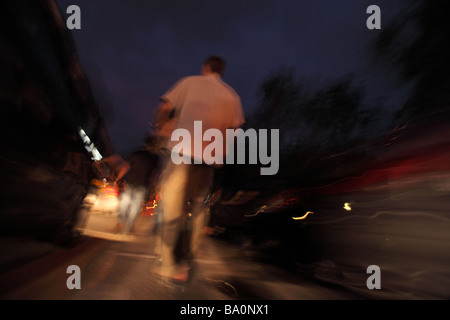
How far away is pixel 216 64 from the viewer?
231 centimetres

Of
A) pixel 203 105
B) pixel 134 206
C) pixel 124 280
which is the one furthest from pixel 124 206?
pixel 203 105

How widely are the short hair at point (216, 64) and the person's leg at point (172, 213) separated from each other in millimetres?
1064

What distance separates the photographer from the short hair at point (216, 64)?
90.8 inches

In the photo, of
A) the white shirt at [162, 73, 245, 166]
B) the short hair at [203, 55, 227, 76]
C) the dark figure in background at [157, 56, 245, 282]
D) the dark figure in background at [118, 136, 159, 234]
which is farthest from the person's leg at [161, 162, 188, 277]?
the dark figure in background at [118, 136, 159, 234]

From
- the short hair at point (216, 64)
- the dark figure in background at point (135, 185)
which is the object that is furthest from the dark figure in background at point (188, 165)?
the dark figure in background at point (135, 185)

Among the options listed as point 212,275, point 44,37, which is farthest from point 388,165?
point 44,37

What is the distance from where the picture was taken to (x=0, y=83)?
5.95 ft

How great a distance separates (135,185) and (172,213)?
2481 millimetres

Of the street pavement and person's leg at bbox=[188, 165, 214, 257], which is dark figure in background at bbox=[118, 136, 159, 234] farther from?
person's leg at bbox=[188, 165, 214, 257]

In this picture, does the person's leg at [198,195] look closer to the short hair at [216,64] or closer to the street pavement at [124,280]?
the street pavement at [124,280]

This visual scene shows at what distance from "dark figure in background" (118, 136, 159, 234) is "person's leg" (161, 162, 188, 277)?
2.19 meters

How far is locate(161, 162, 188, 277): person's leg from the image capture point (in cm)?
188

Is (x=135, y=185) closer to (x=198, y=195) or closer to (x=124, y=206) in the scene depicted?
(x=124, y=206)
